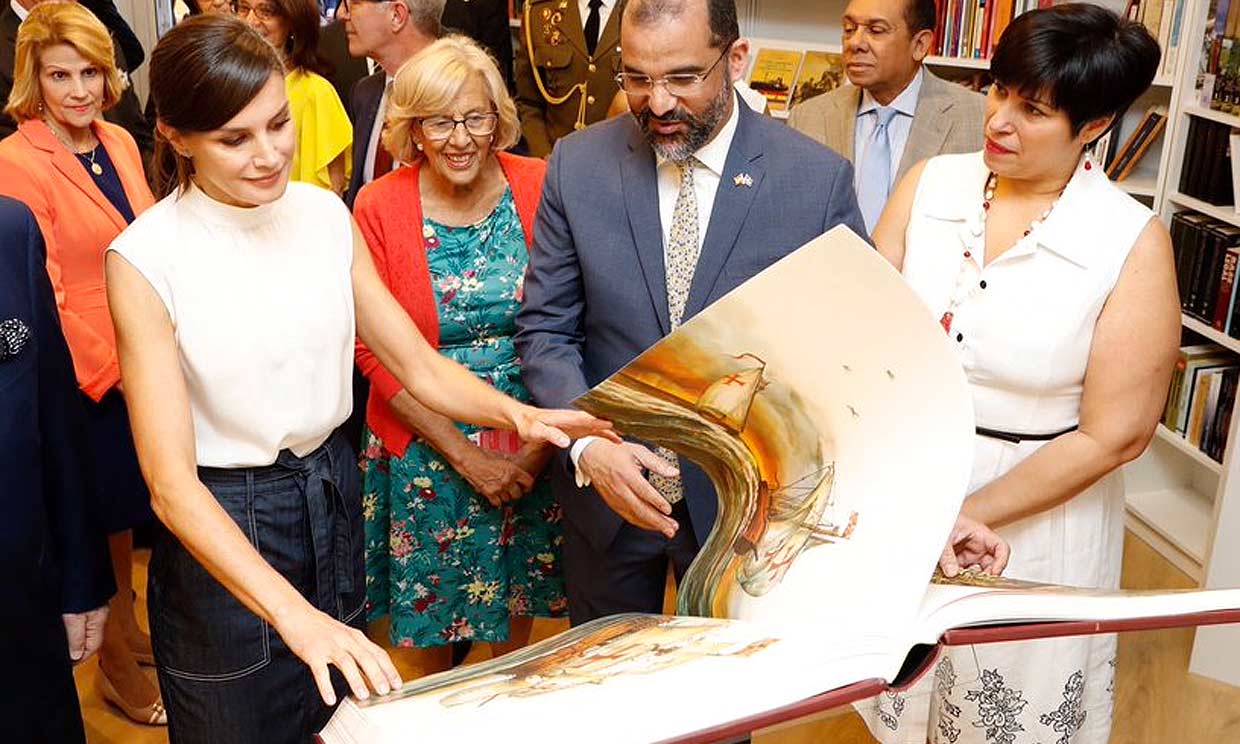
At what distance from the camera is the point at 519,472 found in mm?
2611

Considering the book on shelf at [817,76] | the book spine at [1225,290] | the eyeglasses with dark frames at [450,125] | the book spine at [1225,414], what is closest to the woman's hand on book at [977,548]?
the eyeglasses with dark frames at [450,125]

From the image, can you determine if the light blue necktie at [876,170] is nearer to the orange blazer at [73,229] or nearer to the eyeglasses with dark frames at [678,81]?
the eyeglasses with dark frames at [678,81]

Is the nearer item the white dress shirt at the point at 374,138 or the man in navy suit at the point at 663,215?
the man in navy suit at the point at 663,215

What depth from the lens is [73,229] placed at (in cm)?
289

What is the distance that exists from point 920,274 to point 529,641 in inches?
63.1

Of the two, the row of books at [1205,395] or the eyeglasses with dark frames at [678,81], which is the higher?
the eyeglasses with dark frames at [678,81]

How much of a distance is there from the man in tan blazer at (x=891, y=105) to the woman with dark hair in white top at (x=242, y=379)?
1717 millimetres

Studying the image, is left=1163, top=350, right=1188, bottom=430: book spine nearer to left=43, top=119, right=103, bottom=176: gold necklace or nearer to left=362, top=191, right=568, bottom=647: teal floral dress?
left=362, top=191, right=568, bottom=647: teal floral dress

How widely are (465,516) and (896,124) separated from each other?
1.52m

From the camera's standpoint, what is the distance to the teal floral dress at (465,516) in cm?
254

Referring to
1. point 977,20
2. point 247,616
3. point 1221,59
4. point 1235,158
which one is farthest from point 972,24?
point 247,616

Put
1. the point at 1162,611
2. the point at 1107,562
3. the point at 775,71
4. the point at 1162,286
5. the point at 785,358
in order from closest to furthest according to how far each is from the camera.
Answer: the point at 1162,611 < the point at 785,358 < the point at 1162,286 < the point at 1107,562 < the point at 775,71

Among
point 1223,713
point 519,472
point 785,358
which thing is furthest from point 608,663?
point 1223,713

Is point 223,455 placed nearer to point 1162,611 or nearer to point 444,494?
point 444,494
